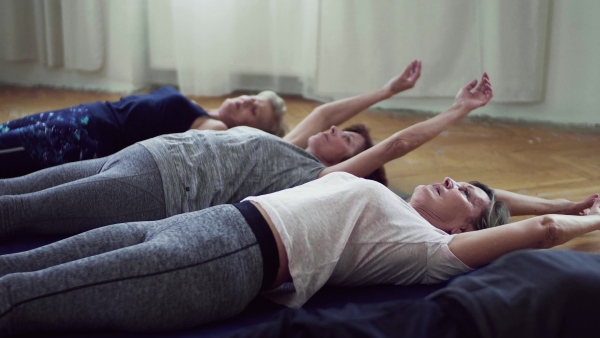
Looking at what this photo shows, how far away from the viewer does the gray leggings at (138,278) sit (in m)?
1.28

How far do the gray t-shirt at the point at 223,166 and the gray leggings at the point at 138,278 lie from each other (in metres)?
0.42

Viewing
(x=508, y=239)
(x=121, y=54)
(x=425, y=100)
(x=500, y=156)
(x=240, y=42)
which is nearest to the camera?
(x=508, y=239)

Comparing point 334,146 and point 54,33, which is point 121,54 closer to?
point 54,33

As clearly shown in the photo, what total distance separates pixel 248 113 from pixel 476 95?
0.89 m

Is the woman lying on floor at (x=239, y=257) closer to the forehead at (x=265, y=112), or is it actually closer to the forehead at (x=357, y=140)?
the forehead at (x=357, y=140)

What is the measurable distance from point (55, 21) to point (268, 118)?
2163mm

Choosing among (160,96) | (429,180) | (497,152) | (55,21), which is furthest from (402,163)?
(55,21)

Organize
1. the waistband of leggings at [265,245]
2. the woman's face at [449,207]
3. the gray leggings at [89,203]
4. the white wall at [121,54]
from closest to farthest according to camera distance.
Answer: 1. the waistband of leggings at [265,245]
2. the woman's face at [449,207]
3. the gray leggings at [89,203]
4. the white wall at [121,54]

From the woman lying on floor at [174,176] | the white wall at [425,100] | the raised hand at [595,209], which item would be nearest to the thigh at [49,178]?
the woman lying on floor at [174,176]

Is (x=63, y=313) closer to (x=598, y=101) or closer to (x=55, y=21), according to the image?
(x=598, y=101)

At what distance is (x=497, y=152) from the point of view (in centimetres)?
283

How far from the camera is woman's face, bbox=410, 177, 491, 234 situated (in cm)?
170

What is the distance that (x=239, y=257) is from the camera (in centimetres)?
138

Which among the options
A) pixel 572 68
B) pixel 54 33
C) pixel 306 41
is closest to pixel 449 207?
pixel 572 68
